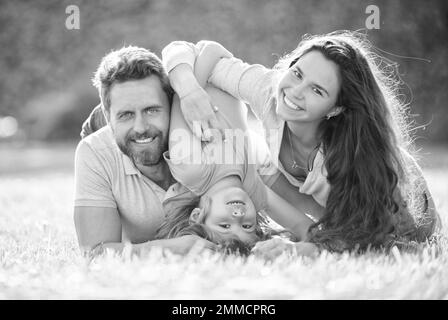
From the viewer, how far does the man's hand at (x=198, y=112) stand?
9.98 ft

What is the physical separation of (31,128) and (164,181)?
45.5 feet

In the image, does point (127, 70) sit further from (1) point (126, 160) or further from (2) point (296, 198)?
(2) point (296, 198)

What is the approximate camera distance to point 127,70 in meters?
3.04

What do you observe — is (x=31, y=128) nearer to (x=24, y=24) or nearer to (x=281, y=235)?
(x=24, y=24)

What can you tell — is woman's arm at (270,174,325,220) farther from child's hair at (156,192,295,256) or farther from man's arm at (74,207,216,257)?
man's arm at (74,207,216,257)

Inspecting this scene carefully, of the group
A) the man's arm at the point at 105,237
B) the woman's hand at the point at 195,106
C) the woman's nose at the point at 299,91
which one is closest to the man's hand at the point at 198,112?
the woman's hand at the point at 195,106

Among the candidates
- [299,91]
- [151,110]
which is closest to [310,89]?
[299,91]

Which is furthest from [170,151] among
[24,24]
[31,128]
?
[31,128]

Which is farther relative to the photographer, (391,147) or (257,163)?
(257,163)

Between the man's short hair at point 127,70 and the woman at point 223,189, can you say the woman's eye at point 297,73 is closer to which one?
the woman at point 223,189
